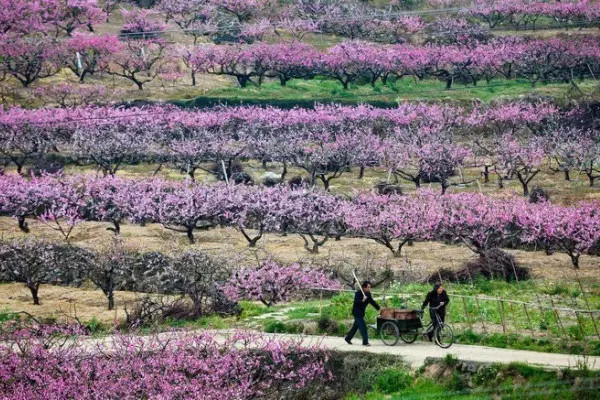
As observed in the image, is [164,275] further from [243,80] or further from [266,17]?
[266,17]

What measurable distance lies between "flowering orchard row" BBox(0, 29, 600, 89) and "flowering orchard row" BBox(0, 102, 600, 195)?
8.06 m

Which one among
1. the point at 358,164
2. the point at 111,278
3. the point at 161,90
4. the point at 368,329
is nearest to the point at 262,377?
the point at 368,329

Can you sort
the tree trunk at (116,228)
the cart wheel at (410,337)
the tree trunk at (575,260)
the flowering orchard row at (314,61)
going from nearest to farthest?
the cart wheel at (410,337) → the tree trunk at (575,260) → the tree trunk at (116,228) → the flowering orchard row at (314,61)

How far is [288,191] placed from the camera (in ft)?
192

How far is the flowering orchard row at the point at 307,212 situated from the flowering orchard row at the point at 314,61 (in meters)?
23.5

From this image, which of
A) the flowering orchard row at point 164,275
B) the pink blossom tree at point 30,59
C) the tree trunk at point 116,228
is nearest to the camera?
the flowering orchard row at point 164,275

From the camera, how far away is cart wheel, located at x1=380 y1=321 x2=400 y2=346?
32531mm

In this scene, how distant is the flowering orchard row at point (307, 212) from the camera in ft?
169

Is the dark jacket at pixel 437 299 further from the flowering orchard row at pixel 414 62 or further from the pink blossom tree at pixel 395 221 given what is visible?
the flowering orchard row at pixel 414 62

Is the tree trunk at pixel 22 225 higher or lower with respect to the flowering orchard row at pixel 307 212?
lower

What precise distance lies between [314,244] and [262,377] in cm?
2041

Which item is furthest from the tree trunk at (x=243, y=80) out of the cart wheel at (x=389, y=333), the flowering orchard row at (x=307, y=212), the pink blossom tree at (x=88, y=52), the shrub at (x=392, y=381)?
the shrub at (x=392, y=381)

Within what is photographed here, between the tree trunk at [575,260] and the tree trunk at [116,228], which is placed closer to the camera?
the tree trunk at [575,260]

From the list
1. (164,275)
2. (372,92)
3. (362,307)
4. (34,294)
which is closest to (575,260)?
(164,275)
